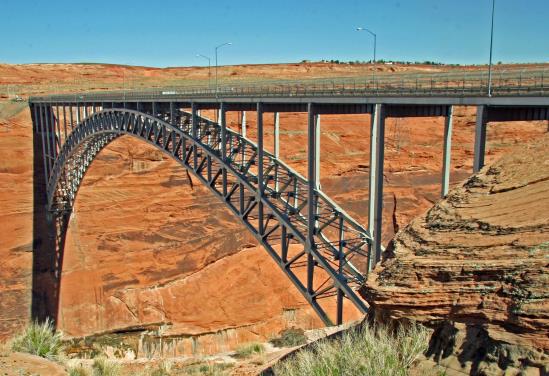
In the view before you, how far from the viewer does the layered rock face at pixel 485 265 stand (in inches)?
229

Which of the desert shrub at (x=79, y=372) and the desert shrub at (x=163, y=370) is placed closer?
the desert shrub at (x=79, y=372)

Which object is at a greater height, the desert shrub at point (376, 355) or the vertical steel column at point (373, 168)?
the vertical steel column at point (373, 168)

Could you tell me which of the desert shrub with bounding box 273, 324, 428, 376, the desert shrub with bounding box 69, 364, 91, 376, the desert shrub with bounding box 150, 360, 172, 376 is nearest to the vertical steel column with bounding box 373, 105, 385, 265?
the desert shrub with bounding box 273, 324, 428, 376

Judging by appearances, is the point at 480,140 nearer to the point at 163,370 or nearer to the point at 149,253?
the point at 163,370

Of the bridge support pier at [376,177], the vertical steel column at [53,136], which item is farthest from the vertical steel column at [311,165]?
the vertical steel column at [53,136]

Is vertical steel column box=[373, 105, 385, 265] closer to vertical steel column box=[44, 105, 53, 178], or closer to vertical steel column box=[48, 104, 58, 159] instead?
vertical steel column box=[48, 104, 58, 159]

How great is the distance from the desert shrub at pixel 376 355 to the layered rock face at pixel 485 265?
0.25 meters

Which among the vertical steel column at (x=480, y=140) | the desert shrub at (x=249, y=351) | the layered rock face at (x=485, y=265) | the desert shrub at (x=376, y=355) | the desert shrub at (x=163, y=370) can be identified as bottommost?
the desert shrub at (x=249, y=351)

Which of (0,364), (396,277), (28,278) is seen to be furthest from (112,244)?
(396,277)

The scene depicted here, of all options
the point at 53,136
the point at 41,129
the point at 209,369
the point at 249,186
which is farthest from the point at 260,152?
the point at 41,129

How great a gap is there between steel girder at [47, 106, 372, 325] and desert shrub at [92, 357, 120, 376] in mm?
4883

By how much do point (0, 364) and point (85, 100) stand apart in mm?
16060

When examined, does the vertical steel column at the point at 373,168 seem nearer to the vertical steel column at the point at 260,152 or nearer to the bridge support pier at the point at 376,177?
the bridge support pier at the point at 376,177

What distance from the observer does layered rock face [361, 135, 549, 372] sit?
19.1 ft
